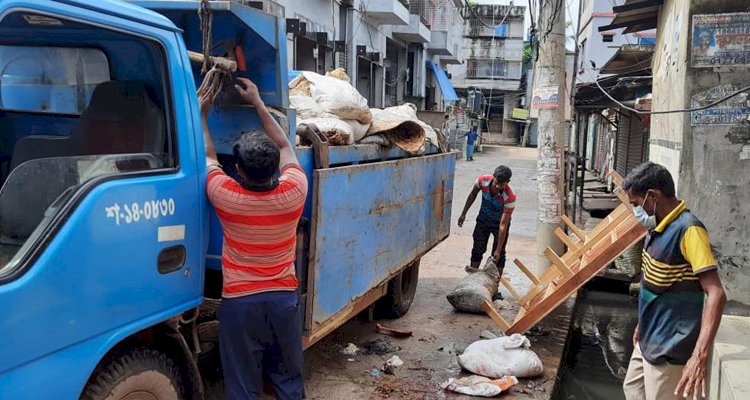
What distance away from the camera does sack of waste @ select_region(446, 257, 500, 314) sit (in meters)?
6.08

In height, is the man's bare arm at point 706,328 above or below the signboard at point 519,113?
below

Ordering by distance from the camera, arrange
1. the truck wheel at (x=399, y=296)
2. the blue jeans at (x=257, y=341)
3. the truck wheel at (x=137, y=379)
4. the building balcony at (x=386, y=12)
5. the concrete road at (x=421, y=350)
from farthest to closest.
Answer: the building balcony at (x=386, y=12) < the truck wheel at (x=399, y=296) < the concrete road at (x=421, y=350) < the blue jeans at (x=257, y=341) < the truck wheel at (x=137, y=379)

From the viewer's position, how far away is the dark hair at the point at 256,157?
8.57 feet

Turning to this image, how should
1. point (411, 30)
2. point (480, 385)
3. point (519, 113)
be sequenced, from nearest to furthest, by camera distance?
point (480, 385) → point (411, 30) → point (519, 113)

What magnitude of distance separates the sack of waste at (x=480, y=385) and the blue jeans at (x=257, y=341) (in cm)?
173

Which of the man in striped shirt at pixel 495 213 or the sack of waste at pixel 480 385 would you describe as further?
the man in striped shirt at pixel 495 213

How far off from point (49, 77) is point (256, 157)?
3.29 ft

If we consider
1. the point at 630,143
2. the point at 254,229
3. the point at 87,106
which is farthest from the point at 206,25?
the point at 630,143

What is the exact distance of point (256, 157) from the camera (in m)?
2.61

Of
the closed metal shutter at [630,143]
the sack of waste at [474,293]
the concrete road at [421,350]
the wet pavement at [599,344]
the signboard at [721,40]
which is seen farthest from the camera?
the closed metal shutter at [630,143]

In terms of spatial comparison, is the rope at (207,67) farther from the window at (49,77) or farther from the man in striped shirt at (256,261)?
the window at (49,77)

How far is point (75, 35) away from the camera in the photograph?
99.1 inches

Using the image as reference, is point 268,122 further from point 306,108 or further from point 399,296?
point 399,296

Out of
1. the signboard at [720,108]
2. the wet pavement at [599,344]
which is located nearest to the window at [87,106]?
the signboard at [720,108]
